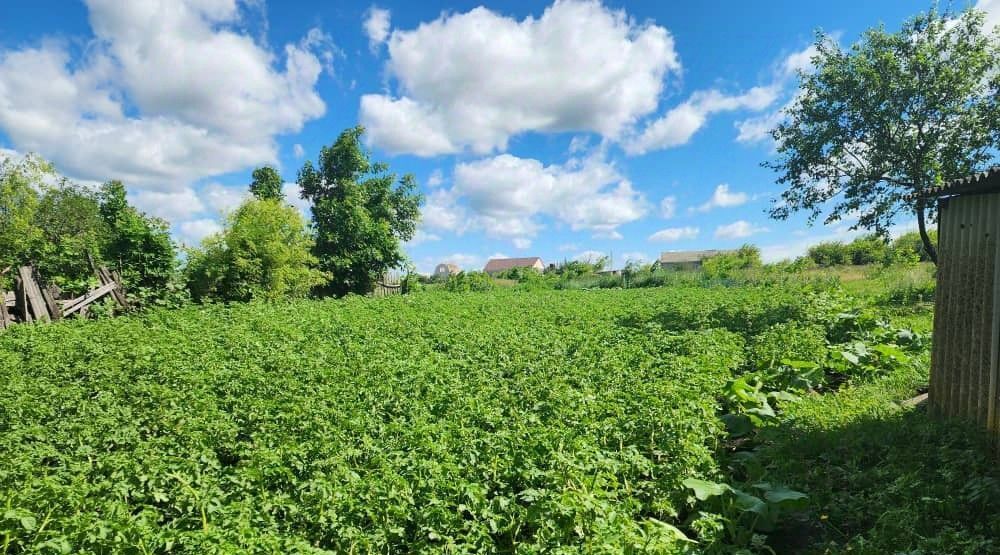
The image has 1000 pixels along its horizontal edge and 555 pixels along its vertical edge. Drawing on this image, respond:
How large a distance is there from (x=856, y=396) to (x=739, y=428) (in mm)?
2144

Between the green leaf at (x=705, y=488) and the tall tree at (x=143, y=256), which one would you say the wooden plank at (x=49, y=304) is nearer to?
the tall tree at (x=143, y=256)

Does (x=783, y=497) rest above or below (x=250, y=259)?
below

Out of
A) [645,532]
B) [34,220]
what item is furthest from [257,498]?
[34,220]

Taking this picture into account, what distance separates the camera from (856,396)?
6.29 meters

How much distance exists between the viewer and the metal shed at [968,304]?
4684mm

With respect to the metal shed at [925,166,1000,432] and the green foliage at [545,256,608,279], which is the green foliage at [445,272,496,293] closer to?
the green foliage at [545,256,608,279]

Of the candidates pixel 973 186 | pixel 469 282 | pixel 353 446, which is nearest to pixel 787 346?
pixel 973 186

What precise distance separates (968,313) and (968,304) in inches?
3.5

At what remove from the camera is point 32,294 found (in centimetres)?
1188

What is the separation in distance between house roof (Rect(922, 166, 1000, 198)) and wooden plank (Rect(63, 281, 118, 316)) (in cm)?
1646

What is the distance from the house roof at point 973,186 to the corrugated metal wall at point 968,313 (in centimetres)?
10

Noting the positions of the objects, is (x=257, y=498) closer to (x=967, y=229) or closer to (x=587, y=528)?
(x=587, y=528)

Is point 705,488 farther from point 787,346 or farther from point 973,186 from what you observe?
point 787,346

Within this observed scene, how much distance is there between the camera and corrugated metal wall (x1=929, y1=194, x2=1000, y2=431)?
471 centimetres
